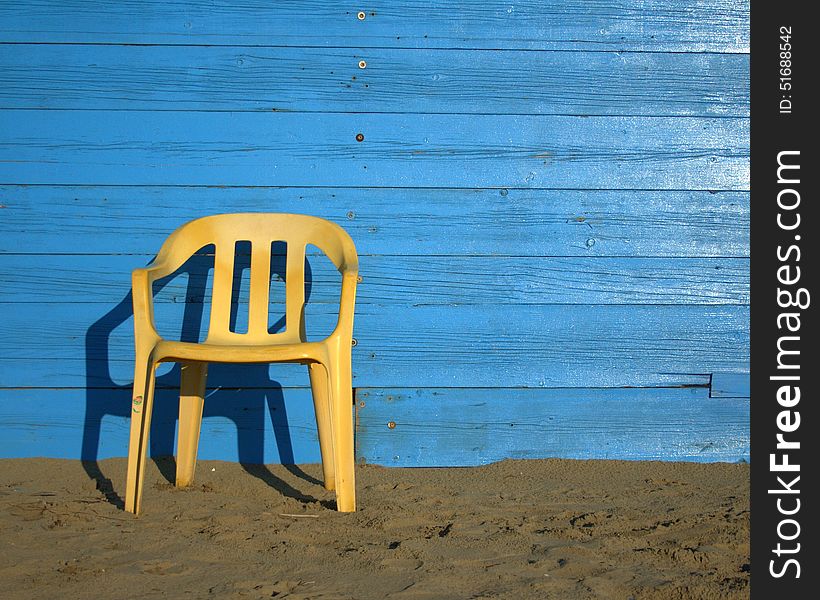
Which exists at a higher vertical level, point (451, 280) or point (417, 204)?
point (417, 204)

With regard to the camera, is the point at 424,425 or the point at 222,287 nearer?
the point at 222,287

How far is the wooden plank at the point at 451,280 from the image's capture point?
9.71 feet

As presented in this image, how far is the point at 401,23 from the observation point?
2982 mm

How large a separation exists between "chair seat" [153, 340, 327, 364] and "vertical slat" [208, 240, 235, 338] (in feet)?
1.20

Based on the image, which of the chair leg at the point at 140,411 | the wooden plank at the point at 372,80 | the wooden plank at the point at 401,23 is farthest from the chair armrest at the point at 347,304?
the wooden plank at the point at 401,23

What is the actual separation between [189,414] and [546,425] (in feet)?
3.84

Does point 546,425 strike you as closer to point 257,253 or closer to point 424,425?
point 424,425

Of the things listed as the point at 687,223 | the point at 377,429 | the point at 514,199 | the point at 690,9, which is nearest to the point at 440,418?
the point at 377,429

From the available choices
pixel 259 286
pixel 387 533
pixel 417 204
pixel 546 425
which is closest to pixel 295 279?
pixel 259 286

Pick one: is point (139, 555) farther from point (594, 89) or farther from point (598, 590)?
point (594, 89)

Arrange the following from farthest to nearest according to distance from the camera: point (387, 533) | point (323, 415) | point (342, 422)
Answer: point (323, 415) → point (342, 422) → point (387, 533)

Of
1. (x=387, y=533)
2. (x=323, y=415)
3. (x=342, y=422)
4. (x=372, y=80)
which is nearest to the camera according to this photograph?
(x=387, y=533)

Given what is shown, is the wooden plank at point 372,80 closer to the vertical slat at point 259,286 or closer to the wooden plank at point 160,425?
the vertical slat at point 259,286
